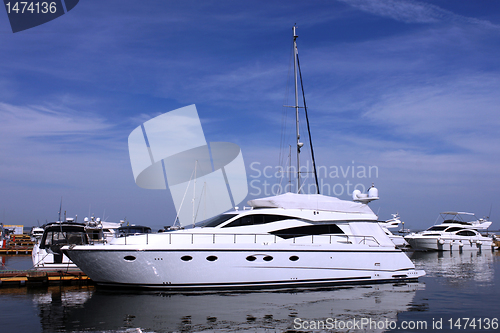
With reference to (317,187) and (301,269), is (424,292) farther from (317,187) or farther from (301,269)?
(317,187)

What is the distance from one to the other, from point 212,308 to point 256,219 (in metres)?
3.82

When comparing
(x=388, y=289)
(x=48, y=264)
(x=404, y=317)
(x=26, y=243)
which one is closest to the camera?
(x=404, y=317)

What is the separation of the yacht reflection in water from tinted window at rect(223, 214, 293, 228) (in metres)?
2.28

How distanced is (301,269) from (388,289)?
3.06 m

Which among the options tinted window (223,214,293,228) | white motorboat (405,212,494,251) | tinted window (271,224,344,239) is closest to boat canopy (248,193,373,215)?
tinted window (223,214,293,228)

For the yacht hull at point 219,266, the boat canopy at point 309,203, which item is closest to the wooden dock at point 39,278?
the yacht hull at point 219,266

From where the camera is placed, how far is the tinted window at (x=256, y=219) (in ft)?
43.6

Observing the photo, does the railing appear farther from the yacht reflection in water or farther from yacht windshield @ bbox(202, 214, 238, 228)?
the yacht reflection in water

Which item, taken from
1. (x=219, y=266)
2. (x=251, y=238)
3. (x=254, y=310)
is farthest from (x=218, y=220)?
(x=254, y=310)

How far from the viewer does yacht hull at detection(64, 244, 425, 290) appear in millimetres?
11836

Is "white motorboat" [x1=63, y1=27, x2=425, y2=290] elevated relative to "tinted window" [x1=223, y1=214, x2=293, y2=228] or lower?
lower

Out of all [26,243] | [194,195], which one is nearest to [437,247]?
[194,195]

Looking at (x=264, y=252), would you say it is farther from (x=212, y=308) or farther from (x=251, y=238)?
(x=212, y=308)

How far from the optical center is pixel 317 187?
16.9m
